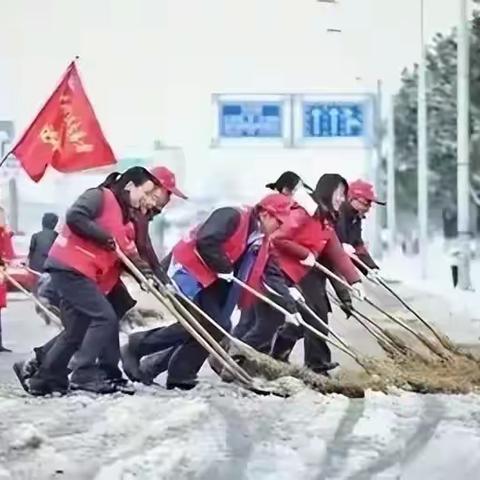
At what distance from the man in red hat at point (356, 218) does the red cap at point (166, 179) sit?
41 centimetres

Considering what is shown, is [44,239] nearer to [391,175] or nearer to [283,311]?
[283,311]

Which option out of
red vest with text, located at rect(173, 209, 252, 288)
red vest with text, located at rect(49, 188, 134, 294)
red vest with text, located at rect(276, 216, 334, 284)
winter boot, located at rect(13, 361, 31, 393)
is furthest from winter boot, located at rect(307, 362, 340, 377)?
winter boot, located at rect(13, 361, 31, 393)

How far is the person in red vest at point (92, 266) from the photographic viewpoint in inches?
154

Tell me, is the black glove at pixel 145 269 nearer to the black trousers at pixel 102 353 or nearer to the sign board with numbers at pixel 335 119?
the black trousers at pixel 102 353

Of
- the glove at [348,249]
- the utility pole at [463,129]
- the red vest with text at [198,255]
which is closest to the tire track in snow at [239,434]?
the red vest with text at [198,255]

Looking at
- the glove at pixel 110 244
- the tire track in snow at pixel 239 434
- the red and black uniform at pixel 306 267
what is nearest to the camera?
the tire track in snow at pixel 239 434

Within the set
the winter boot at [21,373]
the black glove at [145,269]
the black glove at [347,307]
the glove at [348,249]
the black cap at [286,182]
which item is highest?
the black cap at [286,182]

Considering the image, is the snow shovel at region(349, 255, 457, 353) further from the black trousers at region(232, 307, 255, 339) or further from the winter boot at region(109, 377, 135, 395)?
the winter boot at region(109, 377, 135, 395)

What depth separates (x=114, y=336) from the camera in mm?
3955

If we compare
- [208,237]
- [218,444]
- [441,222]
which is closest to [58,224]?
[208,237]

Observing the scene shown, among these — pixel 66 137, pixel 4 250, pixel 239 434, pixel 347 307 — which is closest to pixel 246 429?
pixel 239 434

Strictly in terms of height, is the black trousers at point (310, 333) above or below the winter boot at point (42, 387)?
above

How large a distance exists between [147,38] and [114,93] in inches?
6.5

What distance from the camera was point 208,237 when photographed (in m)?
3.97
